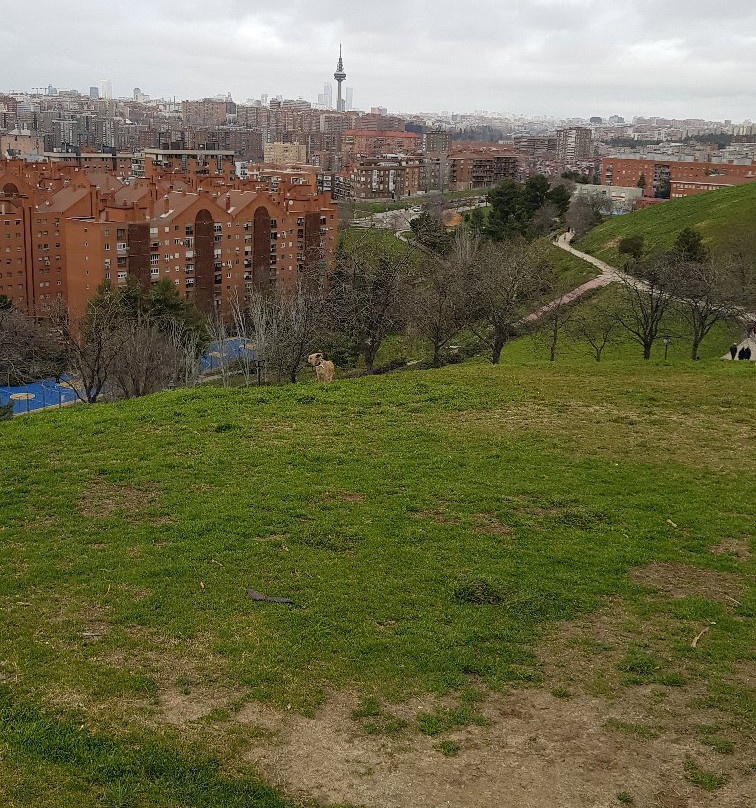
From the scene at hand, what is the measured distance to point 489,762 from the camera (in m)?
4.94

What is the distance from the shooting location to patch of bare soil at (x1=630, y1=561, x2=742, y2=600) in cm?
694

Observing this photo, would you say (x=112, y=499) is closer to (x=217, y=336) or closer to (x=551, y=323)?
(x=551, y=323)

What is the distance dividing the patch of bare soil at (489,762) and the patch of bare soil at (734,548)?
275 cm

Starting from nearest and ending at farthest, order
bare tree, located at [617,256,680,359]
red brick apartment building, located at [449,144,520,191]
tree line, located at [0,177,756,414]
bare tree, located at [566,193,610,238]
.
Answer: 1. tree line, located at [0,177,756,414]
2. bare tree, located at [617,256,680,359]
3. bare tree, located at [566,193,610,238]
4. red brick apartment building, located at [449,144,520,191]

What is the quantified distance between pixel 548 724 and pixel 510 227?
145ft

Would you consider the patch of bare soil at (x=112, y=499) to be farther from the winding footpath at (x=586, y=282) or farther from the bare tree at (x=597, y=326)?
the winding footpath at (x=586, y=282)

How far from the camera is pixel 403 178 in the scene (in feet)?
A: 308

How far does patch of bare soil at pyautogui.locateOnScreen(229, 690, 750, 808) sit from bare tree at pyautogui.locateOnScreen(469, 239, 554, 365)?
46.9 feet

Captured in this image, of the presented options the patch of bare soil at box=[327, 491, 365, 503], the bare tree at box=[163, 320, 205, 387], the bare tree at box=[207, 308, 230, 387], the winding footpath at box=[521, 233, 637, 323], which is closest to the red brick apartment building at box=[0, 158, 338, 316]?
the bare tree at box=[207, 308, 230, 387]

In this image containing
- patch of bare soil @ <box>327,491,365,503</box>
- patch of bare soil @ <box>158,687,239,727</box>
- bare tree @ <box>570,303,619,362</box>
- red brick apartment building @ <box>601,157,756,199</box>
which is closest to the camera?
patch of bare soil @ <box>158,687,239,727</box>

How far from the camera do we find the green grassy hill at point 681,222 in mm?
37912

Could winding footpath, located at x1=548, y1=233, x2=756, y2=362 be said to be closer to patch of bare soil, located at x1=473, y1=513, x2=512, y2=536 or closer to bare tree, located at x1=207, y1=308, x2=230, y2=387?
bare tree, located at x1=207, y1=308, x2=230, y2=387

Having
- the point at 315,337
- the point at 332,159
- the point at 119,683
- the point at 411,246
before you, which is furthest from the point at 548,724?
the point at 332,159

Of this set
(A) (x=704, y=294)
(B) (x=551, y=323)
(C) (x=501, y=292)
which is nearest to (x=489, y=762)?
(A) (x=704, y=294)
